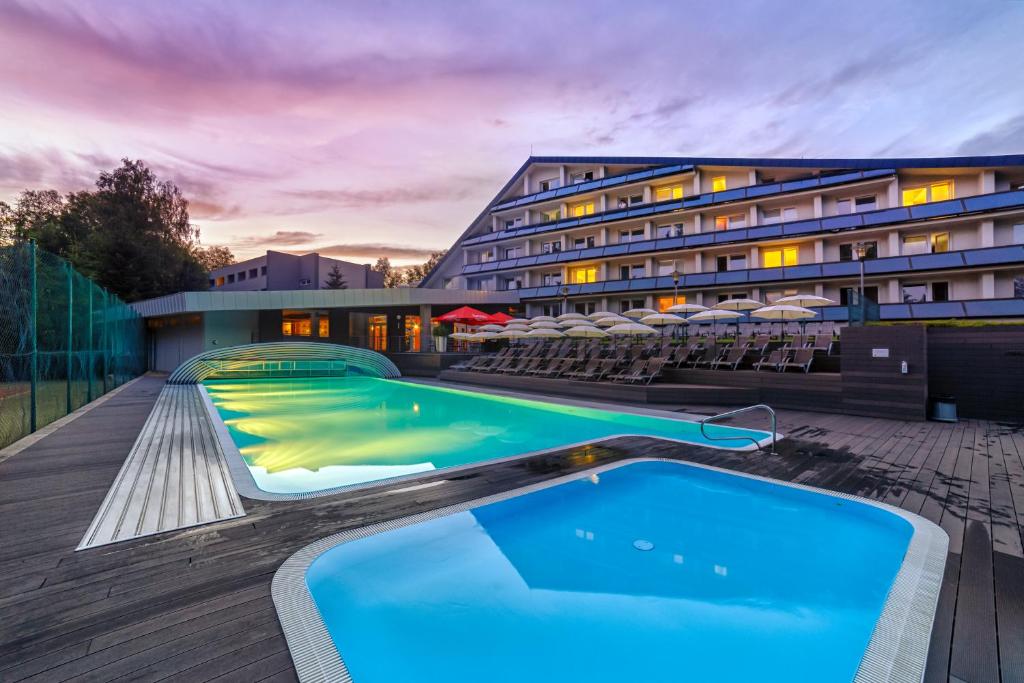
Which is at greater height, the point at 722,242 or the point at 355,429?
the point at 722,242

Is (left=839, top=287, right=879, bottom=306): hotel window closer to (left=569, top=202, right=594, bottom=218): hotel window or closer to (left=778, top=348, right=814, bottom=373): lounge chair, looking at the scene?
(left=778, top=348, right=814, bottom=373): lounge chair

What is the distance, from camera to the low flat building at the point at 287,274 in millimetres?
38250

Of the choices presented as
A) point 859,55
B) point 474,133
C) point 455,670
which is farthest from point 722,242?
point 455,670

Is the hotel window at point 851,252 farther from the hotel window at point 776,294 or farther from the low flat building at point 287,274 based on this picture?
the low flat building at point 287,274

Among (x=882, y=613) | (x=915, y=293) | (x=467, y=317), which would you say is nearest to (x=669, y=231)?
(x=915, y=293)

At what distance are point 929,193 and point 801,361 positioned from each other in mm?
16696

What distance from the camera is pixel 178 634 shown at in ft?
6.69

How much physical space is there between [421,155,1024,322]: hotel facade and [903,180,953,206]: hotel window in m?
0.06

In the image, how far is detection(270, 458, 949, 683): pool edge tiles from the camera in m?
1.92

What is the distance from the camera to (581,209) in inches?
1233

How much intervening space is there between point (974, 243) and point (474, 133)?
22.8 meters

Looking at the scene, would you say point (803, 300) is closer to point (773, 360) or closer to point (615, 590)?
point (773, 360)

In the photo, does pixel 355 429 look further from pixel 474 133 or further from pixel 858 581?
pixel 474 133

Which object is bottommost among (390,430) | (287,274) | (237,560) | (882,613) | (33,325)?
(390,430)
